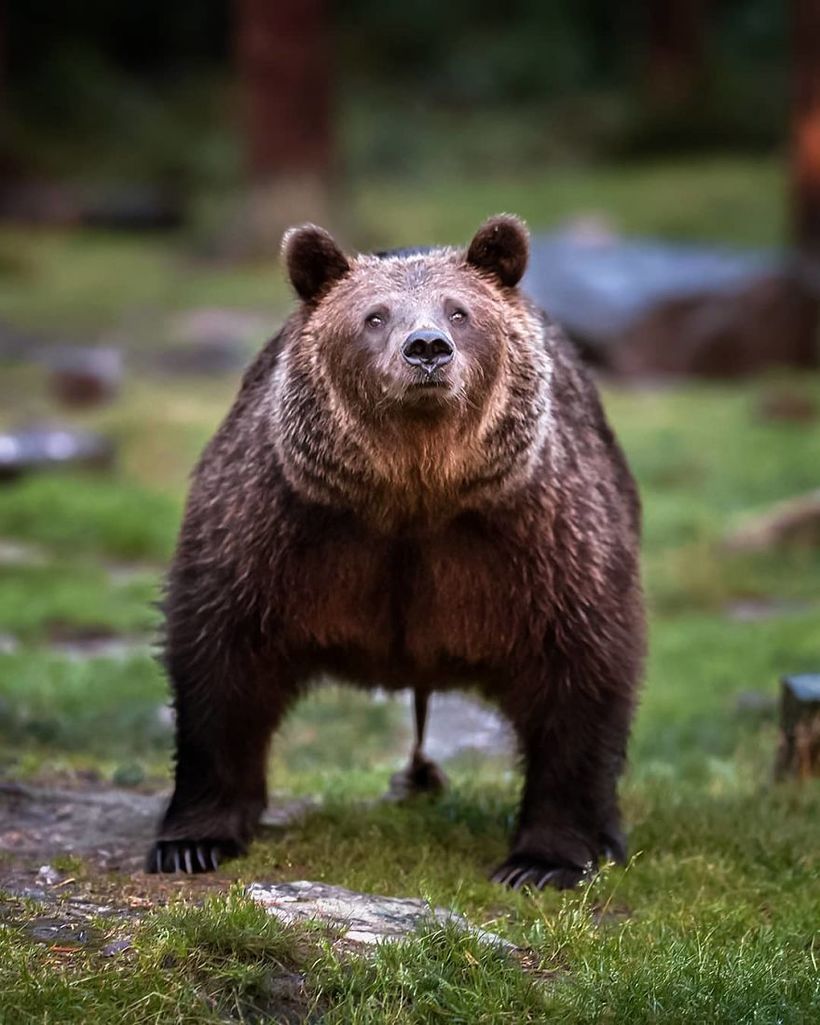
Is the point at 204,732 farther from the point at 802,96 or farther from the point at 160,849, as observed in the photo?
the point at 802,96

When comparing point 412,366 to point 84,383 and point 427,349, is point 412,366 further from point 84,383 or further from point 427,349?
point 84,383

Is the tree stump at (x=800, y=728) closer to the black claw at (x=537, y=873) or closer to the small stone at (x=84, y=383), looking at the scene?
the black claw at (x=537, y=873)

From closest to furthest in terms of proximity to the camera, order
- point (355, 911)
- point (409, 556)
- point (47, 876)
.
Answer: point (355, 911) → point (47, 876) → point (409, 556)

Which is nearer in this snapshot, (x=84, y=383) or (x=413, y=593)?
(x=413, y=593)

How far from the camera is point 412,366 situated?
15.6 feet

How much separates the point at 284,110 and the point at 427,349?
52.7 ft

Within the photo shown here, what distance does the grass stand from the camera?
13.3ft

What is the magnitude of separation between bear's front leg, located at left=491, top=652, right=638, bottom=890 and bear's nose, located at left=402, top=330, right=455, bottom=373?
3.77 feet

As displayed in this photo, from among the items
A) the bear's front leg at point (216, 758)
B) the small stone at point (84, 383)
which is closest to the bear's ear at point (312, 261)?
the bear's front leg at point (216, 758)

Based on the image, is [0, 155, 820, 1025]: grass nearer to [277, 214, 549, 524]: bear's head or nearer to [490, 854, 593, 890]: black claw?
[490, 854, 593, 890]: black claw

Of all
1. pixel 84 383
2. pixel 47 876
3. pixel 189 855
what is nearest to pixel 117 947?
pixel 47 876

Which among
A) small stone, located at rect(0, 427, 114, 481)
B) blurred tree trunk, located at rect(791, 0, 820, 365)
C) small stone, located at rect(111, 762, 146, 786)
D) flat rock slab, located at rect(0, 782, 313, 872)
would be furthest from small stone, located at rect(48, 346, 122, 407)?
flat rock slab, located at rect(0, 782, 313, 872)

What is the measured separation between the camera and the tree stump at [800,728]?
6879 millimetres

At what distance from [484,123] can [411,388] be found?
2633cm
